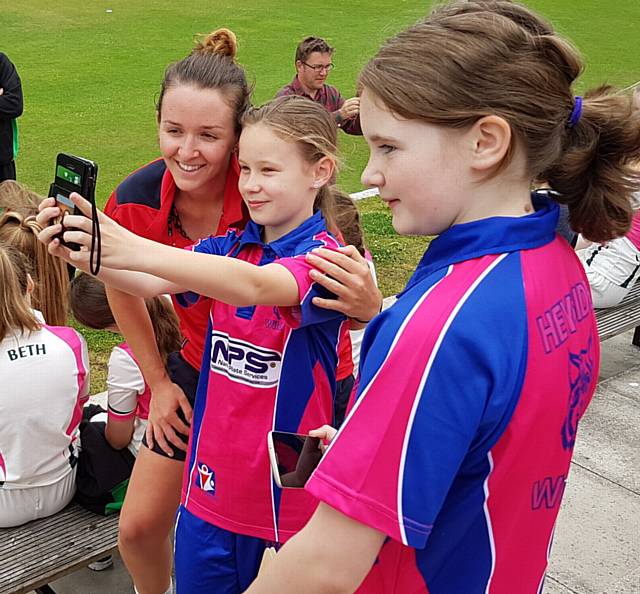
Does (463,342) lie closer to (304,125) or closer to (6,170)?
(304,125)

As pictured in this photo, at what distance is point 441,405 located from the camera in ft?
4.43

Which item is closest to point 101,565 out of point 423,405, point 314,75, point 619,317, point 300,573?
point 300,573

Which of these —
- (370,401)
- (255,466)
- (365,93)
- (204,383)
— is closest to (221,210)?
(204,383)

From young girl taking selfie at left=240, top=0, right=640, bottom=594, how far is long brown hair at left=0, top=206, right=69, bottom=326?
310 centimetres

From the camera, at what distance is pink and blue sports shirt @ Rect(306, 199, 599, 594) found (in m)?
1.36

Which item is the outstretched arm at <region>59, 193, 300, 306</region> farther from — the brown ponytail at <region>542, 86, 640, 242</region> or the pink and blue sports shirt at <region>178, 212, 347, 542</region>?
the brown ponytail at <region>542, 86, 640, 242</region>

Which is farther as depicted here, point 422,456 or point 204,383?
point 204,383

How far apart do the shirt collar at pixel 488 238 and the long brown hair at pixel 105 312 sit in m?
2.05

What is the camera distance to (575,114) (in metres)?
1.63

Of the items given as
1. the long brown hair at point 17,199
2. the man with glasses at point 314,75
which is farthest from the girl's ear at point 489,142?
the man with glasses at point 314,75

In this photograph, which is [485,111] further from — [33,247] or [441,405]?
[33,247]

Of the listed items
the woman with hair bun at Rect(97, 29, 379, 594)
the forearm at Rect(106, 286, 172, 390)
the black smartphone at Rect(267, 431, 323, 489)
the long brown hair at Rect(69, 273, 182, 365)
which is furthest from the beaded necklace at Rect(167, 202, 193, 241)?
the black smartphone at Rect(267, 431, 323, 489)

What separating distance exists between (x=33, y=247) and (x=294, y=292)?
8.31ft

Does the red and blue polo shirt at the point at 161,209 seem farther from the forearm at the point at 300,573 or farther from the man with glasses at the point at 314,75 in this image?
the man with glasses at the point at 314,75
